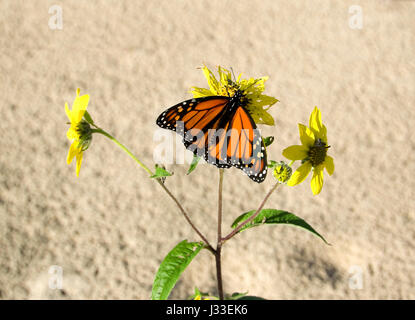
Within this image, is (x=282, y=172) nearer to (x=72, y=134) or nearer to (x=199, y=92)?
(x=199, y=92)

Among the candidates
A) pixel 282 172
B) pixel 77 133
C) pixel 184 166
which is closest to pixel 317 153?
pixel 282 172

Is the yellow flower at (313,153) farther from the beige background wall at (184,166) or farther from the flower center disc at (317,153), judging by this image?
the beige background wall at (184,166)

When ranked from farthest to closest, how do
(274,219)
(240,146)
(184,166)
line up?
1. (184,166)
2. (274,219)
3. (240,146)

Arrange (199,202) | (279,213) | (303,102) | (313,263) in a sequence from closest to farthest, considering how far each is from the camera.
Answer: (279,213)
(313,263)
(199,202)
(303,102)

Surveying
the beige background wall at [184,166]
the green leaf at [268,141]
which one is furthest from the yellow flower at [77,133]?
the beige background wall at [184,166]
